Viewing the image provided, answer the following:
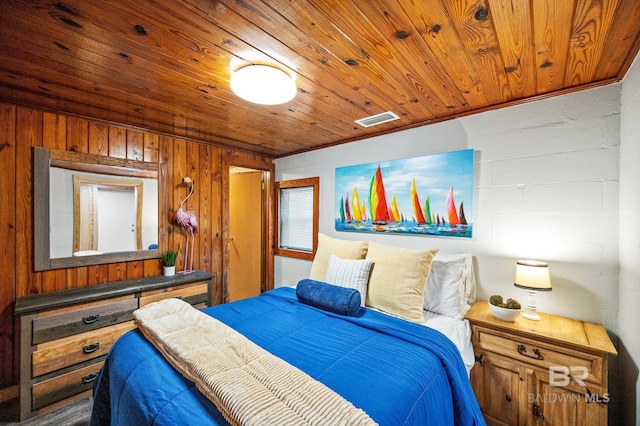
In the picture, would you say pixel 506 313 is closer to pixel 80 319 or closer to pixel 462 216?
pixel 462 216

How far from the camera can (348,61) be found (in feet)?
4.80

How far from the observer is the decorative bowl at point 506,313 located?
1715mm

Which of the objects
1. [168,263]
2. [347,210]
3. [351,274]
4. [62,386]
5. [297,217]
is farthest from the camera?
[297,217]

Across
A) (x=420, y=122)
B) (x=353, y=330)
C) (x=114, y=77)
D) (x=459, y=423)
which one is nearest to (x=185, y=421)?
(x=353, y=330)

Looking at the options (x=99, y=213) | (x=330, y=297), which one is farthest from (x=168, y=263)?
(x=330, y=297)

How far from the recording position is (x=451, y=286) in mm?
1990

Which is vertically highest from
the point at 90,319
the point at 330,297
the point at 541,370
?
the point at 330,297

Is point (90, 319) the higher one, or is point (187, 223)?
point (187, 223)

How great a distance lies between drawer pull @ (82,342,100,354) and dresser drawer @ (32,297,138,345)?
0.40ft

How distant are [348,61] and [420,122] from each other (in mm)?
1267

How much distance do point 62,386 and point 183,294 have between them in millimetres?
977

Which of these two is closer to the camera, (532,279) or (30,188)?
(532,279)

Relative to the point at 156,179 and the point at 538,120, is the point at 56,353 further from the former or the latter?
the point at 538,120

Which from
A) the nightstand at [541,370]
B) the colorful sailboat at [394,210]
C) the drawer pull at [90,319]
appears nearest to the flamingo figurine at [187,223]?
the drawer pull at [90,319]
